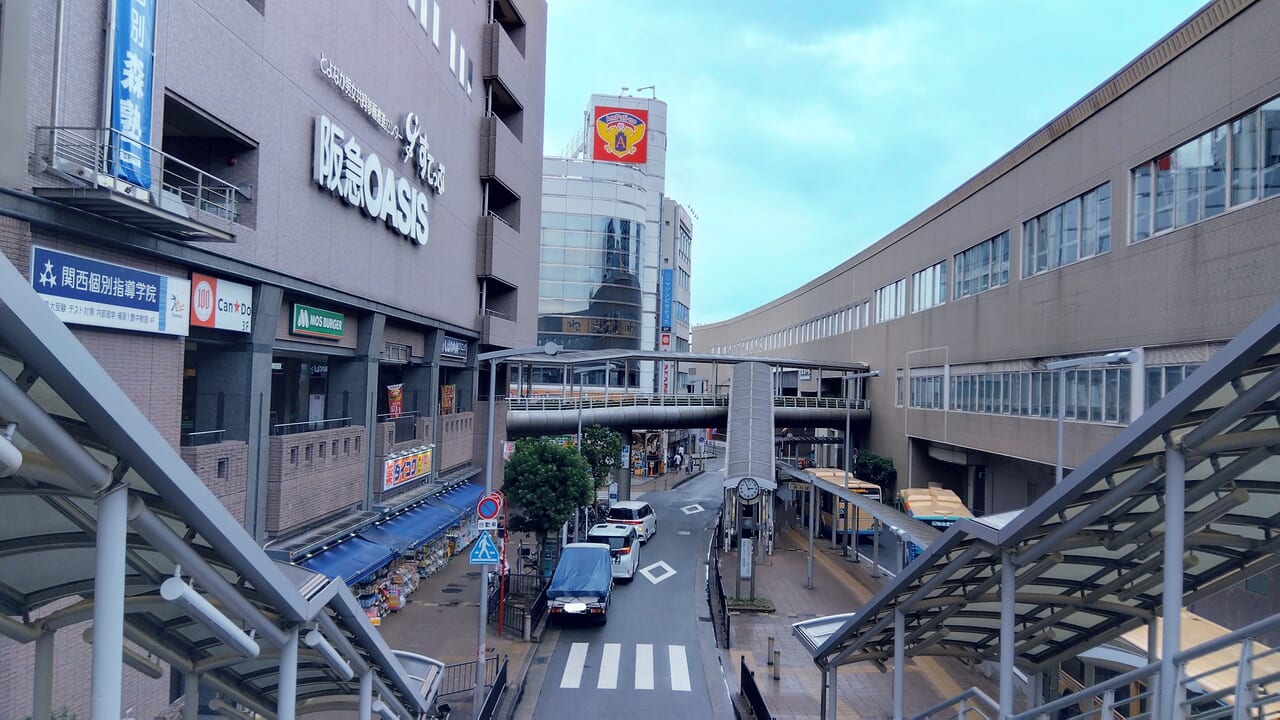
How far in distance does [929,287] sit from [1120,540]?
33343 mm

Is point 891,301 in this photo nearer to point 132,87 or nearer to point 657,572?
point 657,572

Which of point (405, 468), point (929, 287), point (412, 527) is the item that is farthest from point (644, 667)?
point (929, 287)

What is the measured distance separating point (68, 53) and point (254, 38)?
5.18 m

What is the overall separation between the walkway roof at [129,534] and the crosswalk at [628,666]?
10.3 meters

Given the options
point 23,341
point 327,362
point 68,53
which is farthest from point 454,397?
point 23,341

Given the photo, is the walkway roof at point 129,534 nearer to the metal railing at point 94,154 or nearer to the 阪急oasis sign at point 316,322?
the metal railing at point 94,154

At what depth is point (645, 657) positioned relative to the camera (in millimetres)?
20047

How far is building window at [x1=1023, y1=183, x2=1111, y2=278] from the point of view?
23.1 meters

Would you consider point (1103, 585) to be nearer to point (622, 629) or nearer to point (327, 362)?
point (622, 629)

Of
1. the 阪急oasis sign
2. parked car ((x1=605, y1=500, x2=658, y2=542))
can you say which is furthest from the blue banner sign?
parked car ((x1=605, y1=500, x2=658, y2=542))

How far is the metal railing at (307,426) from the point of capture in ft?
63.7

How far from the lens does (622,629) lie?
22672 mm

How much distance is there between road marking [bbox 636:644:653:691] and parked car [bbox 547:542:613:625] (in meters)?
2.01

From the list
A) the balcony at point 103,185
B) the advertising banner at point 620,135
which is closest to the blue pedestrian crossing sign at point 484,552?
the balcony at point 103,185
